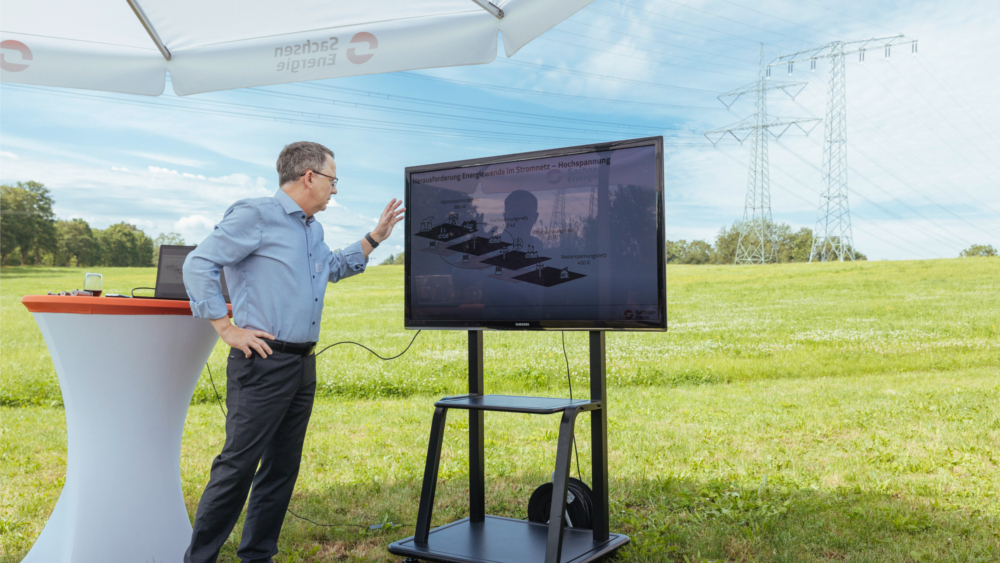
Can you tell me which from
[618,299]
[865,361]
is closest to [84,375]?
[618,299]

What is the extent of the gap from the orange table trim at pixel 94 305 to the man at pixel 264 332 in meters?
0.29

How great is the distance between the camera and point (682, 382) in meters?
9.75

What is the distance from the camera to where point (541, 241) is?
3.36 metres

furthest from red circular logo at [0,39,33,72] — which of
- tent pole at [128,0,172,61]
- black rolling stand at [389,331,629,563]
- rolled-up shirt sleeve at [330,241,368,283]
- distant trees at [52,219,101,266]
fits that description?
distant trees at [52,219,101,266]

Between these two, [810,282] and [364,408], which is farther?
[810,282]

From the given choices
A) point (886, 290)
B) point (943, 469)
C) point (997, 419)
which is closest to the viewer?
point (943, 469)

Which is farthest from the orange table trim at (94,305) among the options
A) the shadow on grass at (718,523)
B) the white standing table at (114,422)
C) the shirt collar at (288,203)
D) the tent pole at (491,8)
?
the tent pole at (491,8)

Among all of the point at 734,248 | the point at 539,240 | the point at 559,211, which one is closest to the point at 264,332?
the point at 539,240

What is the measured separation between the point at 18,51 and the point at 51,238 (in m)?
20.1

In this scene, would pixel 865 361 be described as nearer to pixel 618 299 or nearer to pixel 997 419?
pixel 997 419

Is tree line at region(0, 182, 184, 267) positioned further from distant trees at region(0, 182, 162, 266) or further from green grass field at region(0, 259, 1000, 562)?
green grass field at region(0, 259, 1000, 562)

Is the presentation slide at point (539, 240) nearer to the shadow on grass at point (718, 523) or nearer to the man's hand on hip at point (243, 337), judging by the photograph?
the man's hand on hip at point (243, 337)

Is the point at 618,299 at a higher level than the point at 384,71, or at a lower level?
lower

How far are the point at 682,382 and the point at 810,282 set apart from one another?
13831 millimetres
